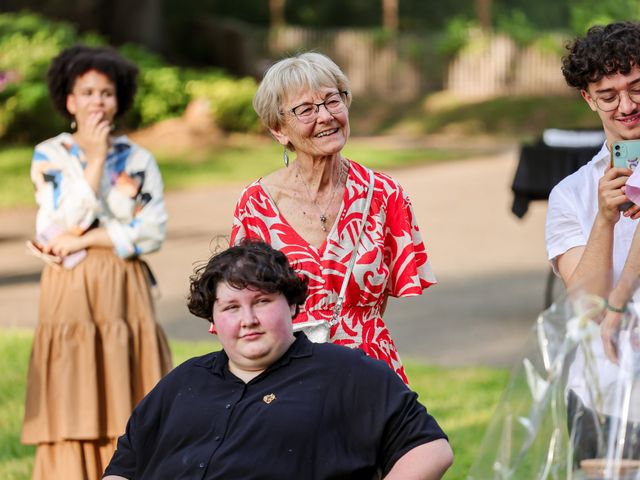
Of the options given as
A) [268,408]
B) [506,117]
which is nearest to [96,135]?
[268,408]

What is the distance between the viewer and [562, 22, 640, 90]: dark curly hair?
3.85 meters

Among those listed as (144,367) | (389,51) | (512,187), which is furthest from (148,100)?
(144,367)

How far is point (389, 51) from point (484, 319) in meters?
26.4

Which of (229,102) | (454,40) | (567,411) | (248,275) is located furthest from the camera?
(454,40)

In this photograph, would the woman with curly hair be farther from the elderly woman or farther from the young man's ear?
the young man's ear

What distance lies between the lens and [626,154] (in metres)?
3.76

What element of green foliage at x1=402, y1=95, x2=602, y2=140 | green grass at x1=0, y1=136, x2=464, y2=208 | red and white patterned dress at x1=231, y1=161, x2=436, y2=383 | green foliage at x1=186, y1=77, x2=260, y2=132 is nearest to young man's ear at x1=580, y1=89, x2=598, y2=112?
red and white patterned dress at x1=231, y1=161, x2=436, y2=383

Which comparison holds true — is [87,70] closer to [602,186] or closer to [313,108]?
[313,108]

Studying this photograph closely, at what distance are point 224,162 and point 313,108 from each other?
18454 millimetres

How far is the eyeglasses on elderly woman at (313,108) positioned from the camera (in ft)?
14.9

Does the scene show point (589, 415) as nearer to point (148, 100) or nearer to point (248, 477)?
point (248, 477)

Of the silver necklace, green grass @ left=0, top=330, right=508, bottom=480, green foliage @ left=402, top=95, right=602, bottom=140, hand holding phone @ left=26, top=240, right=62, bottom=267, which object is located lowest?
green foliage @ left=402, top=95, right=602, bottom=140

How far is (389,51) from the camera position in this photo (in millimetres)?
→ 36969

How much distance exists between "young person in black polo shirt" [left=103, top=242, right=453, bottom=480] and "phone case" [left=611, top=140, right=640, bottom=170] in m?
0.81
